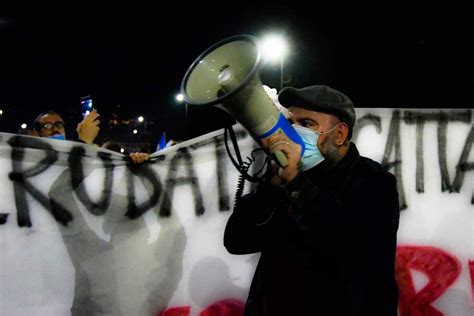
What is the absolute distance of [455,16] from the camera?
537 inches

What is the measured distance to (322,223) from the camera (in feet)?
5.82

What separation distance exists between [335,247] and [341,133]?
1.95 ft

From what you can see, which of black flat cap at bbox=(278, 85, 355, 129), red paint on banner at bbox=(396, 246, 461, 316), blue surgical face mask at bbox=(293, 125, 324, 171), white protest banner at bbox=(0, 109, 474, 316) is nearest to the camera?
blue surgical face mask at bbox=(293, 125, 324, 171)

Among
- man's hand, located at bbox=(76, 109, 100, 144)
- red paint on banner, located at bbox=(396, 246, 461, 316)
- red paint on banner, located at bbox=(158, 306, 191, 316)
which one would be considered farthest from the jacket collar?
man's hand, located at bbox=(76, 109, 100, 144)

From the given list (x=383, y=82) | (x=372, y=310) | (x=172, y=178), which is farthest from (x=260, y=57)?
(x=383, y=82)

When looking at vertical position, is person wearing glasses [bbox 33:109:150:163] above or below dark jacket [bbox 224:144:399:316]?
above

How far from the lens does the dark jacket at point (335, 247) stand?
180 cm

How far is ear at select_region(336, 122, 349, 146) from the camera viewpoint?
2.19 metres

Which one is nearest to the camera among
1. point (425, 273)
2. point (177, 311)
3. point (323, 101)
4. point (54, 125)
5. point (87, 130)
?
point (323, 101)

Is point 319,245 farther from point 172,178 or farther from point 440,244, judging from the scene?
point 440,244

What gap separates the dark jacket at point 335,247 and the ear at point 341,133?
0.20 feet

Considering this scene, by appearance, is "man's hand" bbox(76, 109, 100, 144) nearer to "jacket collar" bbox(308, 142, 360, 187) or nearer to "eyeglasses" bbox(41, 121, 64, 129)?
"eyeglasses" bbox(41, 121, 64, 129)

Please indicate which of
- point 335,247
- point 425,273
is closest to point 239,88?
point 335,247

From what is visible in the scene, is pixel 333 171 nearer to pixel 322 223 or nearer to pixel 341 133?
pixel 341 133
